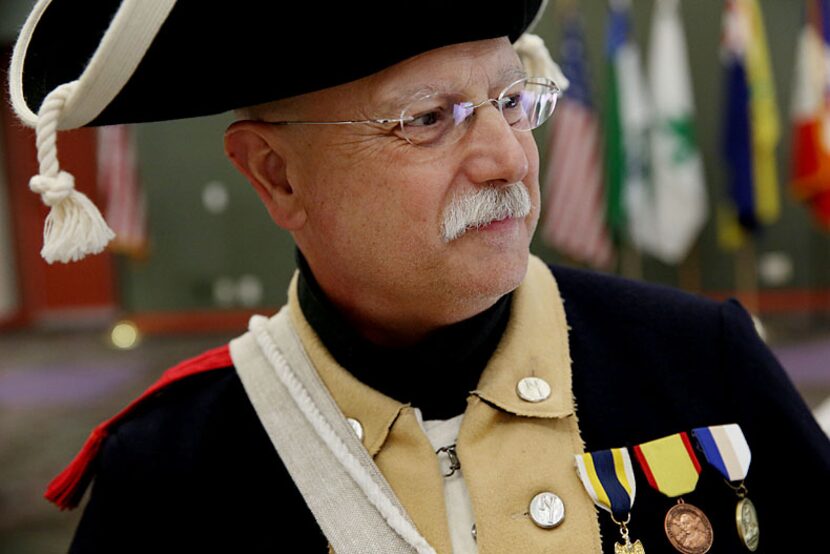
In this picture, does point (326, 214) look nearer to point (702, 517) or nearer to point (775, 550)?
point (702, 517)

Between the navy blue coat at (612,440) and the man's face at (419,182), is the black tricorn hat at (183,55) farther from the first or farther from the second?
the navy blue coat at (612,440)

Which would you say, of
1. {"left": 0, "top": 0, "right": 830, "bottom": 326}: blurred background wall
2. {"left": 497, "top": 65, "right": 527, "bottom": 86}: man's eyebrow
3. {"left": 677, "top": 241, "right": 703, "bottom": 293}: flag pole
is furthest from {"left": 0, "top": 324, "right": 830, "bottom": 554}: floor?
{"left": 497, "top": 65, "right": 527, "bottom": 86}: man's eyebrow

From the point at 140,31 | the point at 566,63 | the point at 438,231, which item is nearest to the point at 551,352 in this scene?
the point at 438,231

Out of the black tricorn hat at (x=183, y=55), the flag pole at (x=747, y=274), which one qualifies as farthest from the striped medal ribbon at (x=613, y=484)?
the flag pole at (x=747, y=274)

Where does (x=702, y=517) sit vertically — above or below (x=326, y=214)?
below

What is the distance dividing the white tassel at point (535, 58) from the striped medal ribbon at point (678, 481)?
0.52 m

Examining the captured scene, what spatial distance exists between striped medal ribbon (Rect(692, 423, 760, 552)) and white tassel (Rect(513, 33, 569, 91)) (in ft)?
1.74

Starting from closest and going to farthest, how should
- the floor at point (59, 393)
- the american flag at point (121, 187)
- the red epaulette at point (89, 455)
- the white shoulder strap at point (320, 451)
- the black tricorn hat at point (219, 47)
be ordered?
the black tricorn hat at point (219, 47) → the white shoulder strap at point (320, 451) → the red epaulette at point (89, 455) → the floor at point (59, 393) → the american flag at point (121, 187)

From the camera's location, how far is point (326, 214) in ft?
3.75

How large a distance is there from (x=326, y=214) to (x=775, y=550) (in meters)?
0.73

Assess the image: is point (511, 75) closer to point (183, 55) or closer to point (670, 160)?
point (183, 55)

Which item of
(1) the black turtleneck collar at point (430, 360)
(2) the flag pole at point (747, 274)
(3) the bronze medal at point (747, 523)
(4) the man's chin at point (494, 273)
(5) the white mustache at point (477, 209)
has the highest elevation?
(5) the white mustache at point (477, 209)

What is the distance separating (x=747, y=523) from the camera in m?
1.13

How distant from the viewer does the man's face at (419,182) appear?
41.6 inches
